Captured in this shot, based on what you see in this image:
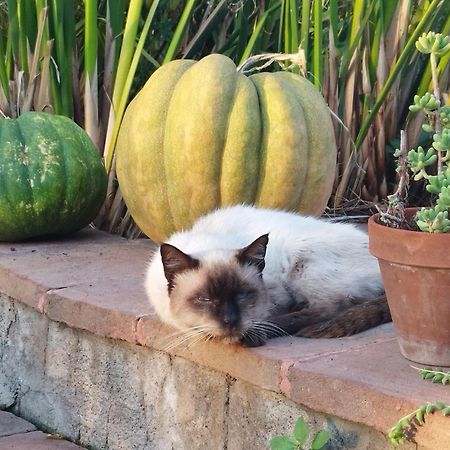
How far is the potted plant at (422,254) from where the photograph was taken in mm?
2240

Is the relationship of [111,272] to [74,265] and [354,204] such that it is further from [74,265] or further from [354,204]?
[354,204]

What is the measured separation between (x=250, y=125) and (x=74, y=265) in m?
0.86

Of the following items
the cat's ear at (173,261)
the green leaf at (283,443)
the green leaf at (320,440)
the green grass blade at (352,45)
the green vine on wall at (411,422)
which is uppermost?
the green grass blade at (352,45)

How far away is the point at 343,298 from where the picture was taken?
2.87 metres

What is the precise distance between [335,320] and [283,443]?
1.71 ft

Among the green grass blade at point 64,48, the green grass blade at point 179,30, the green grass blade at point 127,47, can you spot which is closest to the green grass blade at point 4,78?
the green grass blade at point 64,48

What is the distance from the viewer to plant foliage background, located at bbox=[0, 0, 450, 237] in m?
4.17

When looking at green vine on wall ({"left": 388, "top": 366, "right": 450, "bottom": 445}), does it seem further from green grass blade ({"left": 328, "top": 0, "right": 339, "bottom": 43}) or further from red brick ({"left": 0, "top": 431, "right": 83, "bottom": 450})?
green grass blade ({"left": 328, "top": 0, "right": 339, "bottom": 43})

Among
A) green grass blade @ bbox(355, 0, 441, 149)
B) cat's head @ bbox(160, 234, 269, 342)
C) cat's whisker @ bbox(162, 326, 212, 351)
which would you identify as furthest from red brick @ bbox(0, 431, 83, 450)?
green grass blade @ bbox(355, 0, 441, 149)

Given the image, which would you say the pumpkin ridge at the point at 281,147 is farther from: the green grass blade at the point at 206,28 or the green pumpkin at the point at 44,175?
the green grass blade at the point at 206,28

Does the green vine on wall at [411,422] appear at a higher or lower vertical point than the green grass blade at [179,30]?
lower

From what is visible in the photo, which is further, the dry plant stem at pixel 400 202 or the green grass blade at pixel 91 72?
the green grass blade at pixel 91 72

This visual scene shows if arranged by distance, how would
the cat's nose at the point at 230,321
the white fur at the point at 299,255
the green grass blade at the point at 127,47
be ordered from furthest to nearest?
the green grass blade at the point at 127,47
the white fur at the point at 299,255
the cat's nose at the point at 230,321

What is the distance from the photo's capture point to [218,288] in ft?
8.77
